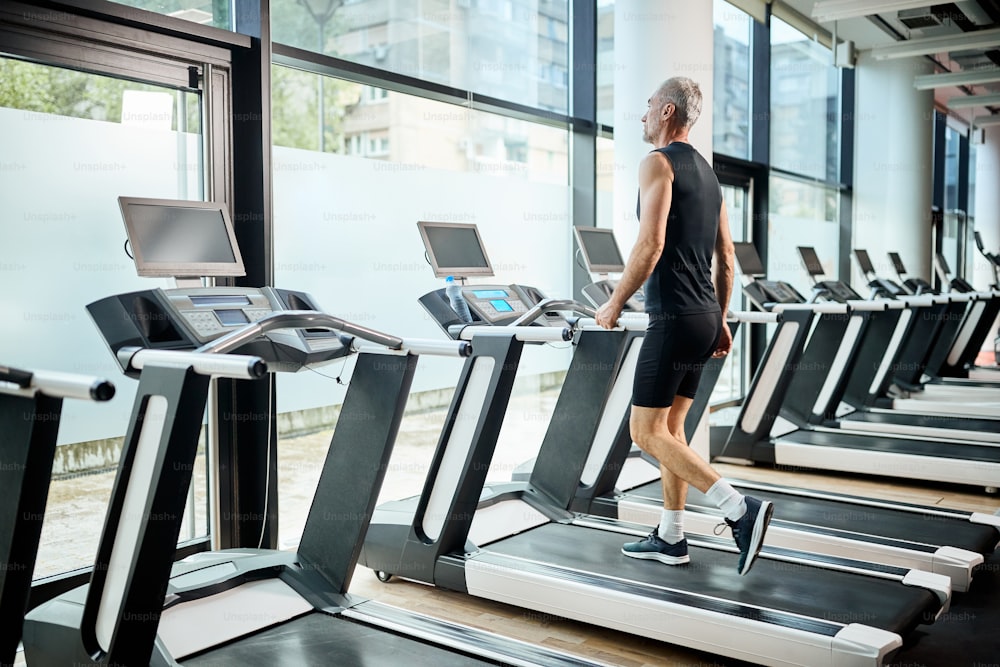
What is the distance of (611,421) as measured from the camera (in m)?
4.39

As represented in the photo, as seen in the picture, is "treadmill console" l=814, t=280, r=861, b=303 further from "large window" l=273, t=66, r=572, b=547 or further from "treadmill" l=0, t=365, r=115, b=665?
"treadmill" l=0, t=365, r=115, b=665

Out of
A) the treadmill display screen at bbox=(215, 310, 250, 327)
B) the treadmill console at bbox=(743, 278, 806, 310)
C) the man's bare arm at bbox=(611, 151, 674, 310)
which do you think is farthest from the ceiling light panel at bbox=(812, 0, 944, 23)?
the treadmill display screen at bbox=(215, 310, 250, 327)

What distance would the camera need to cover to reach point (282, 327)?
243cm

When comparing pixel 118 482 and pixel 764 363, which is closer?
pixel 118 482

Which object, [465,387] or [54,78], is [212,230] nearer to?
[54,78]

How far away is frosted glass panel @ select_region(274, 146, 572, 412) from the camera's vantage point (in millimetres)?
3891

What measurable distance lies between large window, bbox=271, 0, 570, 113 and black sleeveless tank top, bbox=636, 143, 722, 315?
6.12 feet

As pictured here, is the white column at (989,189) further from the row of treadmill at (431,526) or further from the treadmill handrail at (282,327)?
the treadmill handrail at (282,327)

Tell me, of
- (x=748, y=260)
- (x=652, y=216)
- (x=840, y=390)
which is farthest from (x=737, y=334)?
(x=652, y=216)

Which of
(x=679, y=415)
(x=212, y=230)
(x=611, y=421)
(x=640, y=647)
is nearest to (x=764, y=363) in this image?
(x=611, y=421)

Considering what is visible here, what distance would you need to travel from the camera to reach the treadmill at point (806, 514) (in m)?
3.54

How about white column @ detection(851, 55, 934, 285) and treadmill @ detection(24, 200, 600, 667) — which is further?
white column @ detection(851, 55, 934, 285)

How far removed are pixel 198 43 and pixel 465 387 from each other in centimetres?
165

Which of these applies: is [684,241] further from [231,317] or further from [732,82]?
[732,82]
